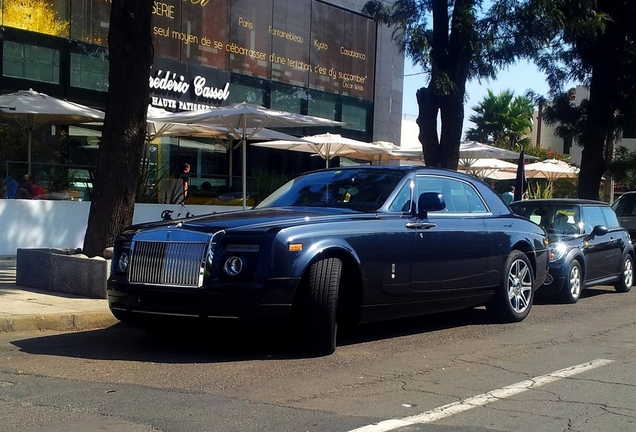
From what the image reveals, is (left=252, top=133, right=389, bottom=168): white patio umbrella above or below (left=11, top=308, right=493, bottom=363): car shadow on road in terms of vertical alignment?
above

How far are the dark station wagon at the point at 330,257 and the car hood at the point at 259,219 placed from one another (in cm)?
1

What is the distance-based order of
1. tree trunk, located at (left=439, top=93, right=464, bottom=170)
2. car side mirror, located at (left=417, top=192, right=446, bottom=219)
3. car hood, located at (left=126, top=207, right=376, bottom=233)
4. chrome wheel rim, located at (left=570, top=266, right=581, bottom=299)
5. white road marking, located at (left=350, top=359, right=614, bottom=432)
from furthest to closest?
tree trunk, located at (left=439, top=93, right=464, bottom=170)
chrome wheel rim, located at (left=570, top=266, right=581, bottom=299)
car side mirror, located at (left=417, top=192, right=446, bottom=219)
car hood, located at (left=126, top=207, right=376, bottom=233)
white road marking, located at (left=350, top=359, right=614, bottom=432)

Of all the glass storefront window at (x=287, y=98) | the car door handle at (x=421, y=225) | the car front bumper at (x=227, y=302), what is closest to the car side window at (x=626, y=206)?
the car door handle at (x=421, y=225)

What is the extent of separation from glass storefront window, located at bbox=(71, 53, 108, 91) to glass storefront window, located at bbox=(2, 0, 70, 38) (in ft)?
2.15

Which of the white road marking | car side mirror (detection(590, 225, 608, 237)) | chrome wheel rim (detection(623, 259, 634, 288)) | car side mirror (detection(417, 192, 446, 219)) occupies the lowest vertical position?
the white road marking

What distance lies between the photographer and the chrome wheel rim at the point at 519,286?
9289mm

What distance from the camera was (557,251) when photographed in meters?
11.4

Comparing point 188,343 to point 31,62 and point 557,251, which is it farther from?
point 31,62

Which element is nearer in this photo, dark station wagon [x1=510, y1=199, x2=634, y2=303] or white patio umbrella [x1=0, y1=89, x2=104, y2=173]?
dark station wagon [x1=510, y1=199, x2=634, y2=303]

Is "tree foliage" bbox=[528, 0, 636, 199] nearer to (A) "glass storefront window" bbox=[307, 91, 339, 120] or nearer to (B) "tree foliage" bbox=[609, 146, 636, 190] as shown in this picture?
(B) "tree foliage" bbox=[609, 146, 636, 190]

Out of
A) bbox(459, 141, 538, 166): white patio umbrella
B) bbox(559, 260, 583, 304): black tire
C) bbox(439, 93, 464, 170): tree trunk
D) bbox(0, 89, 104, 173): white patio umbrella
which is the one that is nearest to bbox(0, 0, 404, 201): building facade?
bbox(0, 89, 104, 173): white patio umbrella

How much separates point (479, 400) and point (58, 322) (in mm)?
4558

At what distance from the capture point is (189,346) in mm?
7523

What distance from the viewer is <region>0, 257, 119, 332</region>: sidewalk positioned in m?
8.16
